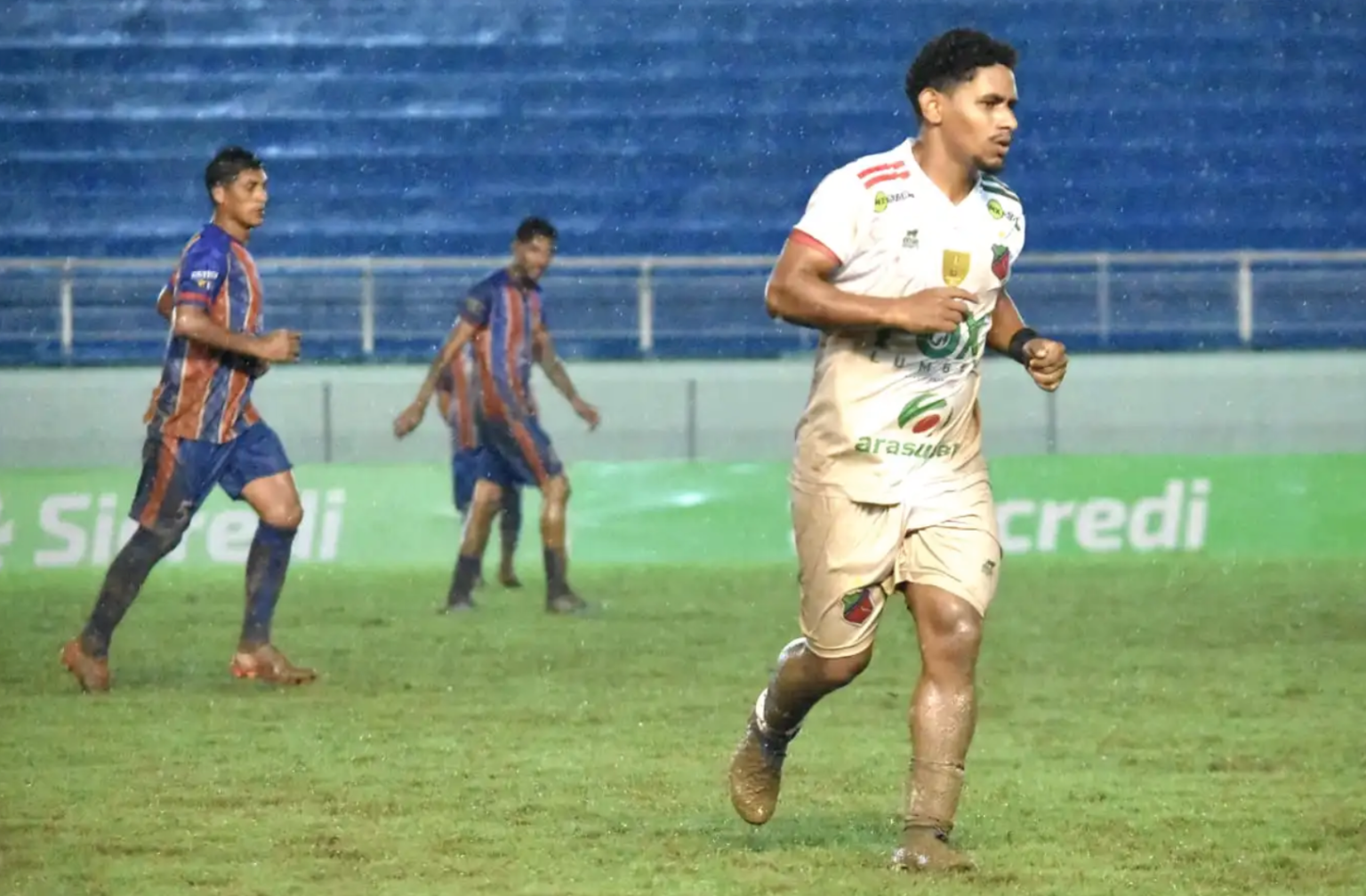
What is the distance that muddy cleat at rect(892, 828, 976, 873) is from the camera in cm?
512

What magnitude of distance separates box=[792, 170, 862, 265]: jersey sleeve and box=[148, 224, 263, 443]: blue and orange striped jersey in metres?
3.95

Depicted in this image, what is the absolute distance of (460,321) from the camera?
41.2 feet

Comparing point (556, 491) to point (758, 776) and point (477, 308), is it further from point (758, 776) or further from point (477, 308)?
point (758, 776)

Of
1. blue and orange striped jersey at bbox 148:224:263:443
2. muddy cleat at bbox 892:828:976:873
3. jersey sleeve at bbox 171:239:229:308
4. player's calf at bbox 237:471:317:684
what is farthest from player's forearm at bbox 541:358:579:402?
muddy cleat at bbox 892:828:976:873

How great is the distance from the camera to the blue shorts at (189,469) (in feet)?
28.9

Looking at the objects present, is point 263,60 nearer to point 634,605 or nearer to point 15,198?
point 15,198

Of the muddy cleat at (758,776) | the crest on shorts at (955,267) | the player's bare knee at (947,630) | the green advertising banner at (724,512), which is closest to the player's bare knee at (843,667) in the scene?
the player's bare knee at (947,630)

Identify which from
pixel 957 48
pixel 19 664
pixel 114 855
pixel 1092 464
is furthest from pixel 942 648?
pixel 1092 464

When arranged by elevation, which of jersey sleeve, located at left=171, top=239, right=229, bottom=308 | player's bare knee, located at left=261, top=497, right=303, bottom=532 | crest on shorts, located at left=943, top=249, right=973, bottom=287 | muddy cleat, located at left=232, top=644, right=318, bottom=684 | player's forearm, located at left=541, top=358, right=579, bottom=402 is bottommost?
muddy cleat, located at left=232, top=644, right=318, bottom=684

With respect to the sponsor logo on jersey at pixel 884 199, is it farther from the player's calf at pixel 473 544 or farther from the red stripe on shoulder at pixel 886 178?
the player's calf at pixel 473 544

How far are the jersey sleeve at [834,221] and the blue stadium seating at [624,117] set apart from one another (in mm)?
16132

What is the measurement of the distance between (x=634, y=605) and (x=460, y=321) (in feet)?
5.55

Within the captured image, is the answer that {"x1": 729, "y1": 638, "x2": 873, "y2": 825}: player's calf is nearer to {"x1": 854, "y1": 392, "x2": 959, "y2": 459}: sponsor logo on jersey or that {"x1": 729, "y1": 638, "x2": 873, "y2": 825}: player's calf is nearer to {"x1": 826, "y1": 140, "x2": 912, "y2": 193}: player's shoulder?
{"x1": 854, "y1": 392, "x2": 959, "y2": 459}: sponsor logo on jersey

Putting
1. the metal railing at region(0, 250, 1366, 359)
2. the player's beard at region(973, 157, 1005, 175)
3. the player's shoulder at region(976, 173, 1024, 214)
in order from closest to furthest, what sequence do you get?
the player's beard at region(973, 157, 1005, 175) < the player's shoulder at region(976, 173, 1024, 214) < the metal railing at region(0, 250, 1366, 359)
